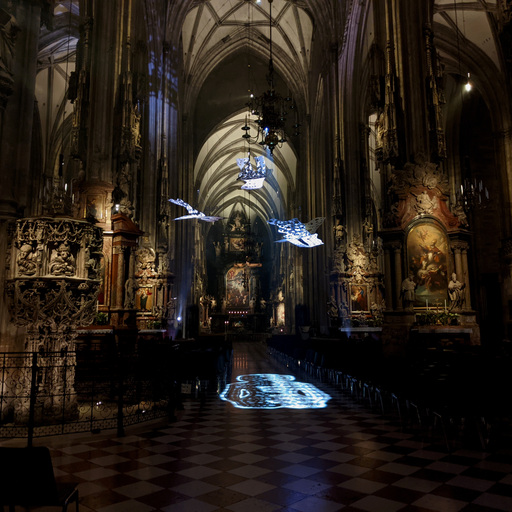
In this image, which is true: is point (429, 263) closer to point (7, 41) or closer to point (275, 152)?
point (7, 41)

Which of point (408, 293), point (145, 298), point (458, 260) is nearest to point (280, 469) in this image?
point (408, 293)

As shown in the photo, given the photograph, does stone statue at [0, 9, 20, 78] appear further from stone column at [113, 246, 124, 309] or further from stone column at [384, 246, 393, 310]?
stone column at [384, 246, 393, 310]

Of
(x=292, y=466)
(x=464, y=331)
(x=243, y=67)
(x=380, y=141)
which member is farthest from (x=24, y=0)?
(x=243, y=67)

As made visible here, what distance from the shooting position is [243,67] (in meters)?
31.2

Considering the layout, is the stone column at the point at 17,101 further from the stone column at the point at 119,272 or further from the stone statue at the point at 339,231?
the stone statue at the point at 339,231

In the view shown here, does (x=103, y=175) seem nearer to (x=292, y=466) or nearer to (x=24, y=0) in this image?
(x=24, y=0)

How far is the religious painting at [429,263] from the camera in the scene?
11.7 m

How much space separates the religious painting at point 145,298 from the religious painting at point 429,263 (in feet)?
33.1

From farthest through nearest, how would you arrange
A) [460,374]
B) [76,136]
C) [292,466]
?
[76,136] → [460,374] → [292,466]

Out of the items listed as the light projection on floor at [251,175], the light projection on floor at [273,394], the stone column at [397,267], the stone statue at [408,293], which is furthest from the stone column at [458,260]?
the light projection on floor at [251,175]

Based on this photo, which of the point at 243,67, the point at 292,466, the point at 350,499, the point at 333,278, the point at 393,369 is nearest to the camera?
the point at 350,499

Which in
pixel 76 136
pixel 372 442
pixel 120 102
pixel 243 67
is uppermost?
pixel 243 67

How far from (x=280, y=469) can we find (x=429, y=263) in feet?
29.1

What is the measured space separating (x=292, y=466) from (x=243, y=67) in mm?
30806
